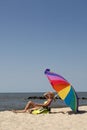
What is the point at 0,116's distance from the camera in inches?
519

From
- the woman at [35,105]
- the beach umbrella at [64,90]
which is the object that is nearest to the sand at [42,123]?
the woman at [35,105]

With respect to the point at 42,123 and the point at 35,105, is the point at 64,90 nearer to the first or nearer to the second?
the point at 35,105

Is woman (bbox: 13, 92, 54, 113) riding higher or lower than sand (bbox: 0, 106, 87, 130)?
lower

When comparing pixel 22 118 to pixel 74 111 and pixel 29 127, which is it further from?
pixel 74 111

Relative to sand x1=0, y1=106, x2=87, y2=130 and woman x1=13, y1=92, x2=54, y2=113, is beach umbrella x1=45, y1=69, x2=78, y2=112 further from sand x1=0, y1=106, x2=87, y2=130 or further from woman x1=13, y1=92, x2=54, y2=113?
sand x1=0, y1=106, x2=87, y2=130

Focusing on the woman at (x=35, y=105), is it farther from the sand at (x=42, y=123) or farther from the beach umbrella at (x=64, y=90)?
the sand at (x=42, y=123)

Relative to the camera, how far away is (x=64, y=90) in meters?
15.3

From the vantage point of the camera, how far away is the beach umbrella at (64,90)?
49.9ft

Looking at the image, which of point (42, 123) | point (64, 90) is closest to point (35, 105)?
point (64, 90)

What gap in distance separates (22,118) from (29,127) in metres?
1.93

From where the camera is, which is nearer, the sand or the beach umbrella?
the sand

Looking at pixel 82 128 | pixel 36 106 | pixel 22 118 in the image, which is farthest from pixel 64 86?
pixel 82 128

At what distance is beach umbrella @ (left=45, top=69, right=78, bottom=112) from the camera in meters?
15.2

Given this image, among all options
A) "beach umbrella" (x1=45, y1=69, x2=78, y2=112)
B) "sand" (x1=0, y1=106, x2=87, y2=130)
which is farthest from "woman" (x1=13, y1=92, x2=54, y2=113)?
"sand" (x1=0, y1=106, x2=87, y2=130)
